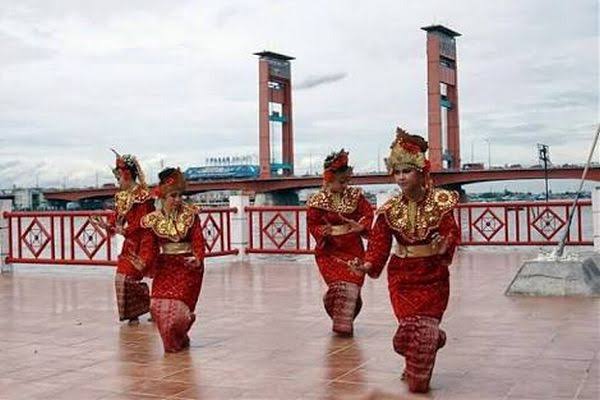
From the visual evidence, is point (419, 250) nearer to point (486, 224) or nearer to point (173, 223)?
point (173, 223)

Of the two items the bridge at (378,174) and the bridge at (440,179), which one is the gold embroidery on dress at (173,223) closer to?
the bridge at (378,174)

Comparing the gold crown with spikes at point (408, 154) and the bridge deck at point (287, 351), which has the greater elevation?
the gold crown with spikes at point (408, 154)

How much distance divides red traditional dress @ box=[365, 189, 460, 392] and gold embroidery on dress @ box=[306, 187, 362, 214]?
5.84ft

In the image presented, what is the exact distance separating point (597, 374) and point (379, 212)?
1584mm

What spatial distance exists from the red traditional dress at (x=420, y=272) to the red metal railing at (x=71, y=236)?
7.56m

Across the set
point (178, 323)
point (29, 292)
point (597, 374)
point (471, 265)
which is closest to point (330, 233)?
point (178, 323)

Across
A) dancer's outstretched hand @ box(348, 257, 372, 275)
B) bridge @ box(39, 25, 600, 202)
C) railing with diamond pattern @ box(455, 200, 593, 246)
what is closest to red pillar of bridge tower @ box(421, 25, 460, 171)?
bridge @ box(39, 25, 600, 202)

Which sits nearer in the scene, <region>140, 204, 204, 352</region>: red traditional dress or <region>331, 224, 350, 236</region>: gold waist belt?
<region>140, 204, 204, 352</region>: red traditional dress

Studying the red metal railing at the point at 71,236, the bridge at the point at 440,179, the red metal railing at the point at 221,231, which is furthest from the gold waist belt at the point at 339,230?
the bridge at the point at 440,179

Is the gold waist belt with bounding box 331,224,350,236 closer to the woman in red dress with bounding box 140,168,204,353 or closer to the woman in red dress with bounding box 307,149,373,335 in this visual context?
the woman in red dress with bounding box 307,149,373,335

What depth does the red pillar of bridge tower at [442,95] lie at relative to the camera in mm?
47688

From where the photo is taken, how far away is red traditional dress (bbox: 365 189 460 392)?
4.85 meters

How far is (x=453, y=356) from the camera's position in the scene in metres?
5.80

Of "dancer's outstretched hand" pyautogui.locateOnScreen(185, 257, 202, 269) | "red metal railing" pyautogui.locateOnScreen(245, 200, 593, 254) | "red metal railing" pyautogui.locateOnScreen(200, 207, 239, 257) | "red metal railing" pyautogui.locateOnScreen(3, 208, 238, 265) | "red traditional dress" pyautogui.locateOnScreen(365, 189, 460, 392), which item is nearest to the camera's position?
"red traditional dress" pyautogui.locateOnScreen(365, 189, 460, 392)
